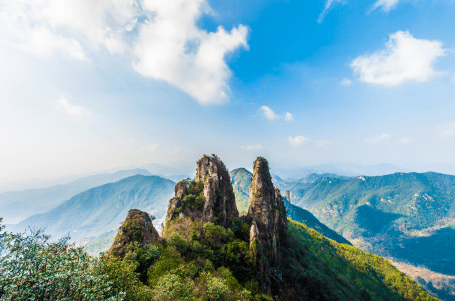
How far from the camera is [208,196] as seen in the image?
51.8 m

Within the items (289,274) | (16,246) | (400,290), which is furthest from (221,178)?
(400,290)

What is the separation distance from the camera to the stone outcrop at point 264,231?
4258 centimetres

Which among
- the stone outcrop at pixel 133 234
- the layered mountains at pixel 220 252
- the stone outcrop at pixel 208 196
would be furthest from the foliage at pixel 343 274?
the stone outcrop at pixel 133 234

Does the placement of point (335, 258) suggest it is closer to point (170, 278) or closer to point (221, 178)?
point (221, 178)

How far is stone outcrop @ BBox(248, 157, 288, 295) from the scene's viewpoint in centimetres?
4258

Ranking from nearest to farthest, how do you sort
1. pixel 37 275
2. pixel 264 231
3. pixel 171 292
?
pixel 37 275 → pixel 171 292 → pixel 264 231

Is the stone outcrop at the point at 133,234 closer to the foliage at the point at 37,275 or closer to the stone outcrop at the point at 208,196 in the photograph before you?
the stone outcrop at the point at 208,196

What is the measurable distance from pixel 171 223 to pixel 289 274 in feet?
155

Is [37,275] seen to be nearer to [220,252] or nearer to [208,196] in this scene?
[220,252]

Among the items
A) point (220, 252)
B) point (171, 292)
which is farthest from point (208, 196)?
point (171, 292)

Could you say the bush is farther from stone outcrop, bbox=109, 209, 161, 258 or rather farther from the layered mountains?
stone outcrop, bbox=109, 209, 161, 258

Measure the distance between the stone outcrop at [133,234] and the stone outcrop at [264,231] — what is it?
23.5 meters

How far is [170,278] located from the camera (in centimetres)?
2202

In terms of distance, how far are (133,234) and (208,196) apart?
2185 centimetres
